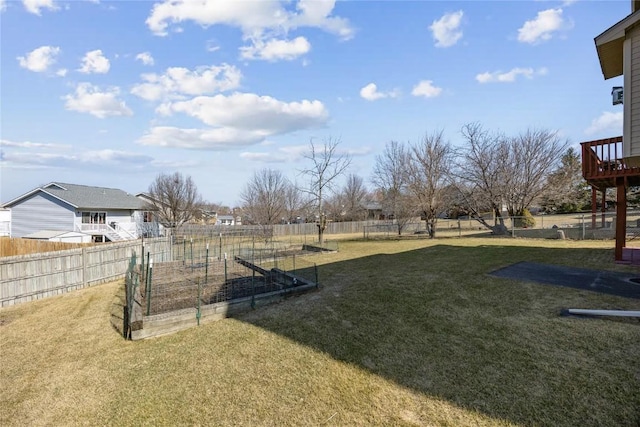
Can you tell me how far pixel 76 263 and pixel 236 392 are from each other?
32.3ft

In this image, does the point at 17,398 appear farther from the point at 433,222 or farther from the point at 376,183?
the point at 376,183

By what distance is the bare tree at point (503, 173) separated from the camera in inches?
890

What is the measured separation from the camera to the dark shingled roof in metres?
25.9

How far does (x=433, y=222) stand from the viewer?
22.0m

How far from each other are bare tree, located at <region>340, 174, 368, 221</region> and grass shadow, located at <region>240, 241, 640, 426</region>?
39.5 metres

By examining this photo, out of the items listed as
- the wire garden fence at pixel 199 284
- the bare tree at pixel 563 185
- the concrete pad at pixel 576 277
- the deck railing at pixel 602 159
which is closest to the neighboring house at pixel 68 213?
the wire garden fence at pixel 199 284

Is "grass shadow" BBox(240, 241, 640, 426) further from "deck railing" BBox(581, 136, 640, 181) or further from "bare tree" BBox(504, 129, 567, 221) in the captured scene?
"bare tree" BBox(504, 129, 567, 221)

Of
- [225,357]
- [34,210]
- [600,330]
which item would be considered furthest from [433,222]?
[34,210]

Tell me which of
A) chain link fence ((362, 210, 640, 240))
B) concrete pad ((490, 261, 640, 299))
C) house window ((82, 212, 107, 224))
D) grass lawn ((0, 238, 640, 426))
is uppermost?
house window ((82, 212, 107, 224))

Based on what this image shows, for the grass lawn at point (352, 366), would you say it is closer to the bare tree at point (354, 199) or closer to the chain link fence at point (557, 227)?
the chain link fence at point (557, 227)

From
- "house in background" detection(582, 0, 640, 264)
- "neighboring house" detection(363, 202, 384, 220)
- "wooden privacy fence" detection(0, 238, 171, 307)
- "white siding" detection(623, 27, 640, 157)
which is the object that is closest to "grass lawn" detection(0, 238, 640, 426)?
"wooden privacy fence" detection(0, 238, 171, 307)

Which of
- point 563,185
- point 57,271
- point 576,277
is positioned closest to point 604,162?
point 576,277

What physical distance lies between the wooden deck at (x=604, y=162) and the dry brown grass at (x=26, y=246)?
20.1 meters

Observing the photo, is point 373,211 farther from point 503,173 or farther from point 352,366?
point 352,366
